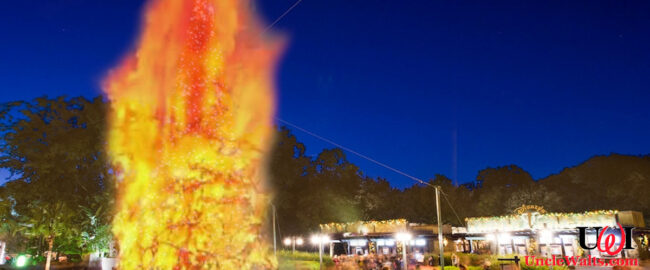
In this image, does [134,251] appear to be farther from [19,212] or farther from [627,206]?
[627,206]

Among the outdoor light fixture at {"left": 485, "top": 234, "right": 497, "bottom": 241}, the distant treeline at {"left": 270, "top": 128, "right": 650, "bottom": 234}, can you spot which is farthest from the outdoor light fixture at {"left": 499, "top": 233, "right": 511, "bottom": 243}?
the distant treeline at {"left": 270, "top": 128, "right": 650, "bottom": 234}

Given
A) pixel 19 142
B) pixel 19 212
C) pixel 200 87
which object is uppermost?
pixel 19 142

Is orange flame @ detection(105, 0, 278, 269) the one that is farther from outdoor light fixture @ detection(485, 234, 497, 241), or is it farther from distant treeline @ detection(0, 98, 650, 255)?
outdoor light fixture @ detection(485, 234, 497, 241)

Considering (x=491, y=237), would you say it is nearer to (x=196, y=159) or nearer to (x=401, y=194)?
(x=401, y=194)

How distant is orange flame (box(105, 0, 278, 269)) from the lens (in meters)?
11.1

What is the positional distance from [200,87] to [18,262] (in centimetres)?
2692

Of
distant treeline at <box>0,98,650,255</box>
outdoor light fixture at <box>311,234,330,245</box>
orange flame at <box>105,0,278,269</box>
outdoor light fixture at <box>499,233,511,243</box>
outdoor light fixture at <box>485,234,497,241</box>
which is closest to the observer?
orange flame at <box>105,0,278,269</box>

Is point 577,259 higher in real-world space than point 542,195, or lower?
lower

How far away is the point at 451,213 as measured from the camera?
Answer: 65.2 metres

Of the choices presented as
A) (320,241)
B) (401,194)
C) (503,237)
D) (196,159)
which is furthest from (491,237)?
(196,159)

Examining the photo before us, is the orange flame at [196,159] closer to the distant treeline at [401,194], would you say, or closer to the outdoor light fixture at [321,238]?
the outdoor light fixture at [321,238]

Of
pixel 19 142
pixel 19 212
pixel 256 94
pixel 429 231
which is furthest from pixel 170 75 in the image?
pixel 429 231

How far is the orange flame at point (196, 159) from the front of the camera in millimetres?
11109

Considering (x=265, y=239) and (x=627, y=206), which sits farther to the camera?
(x=627, y=206)
